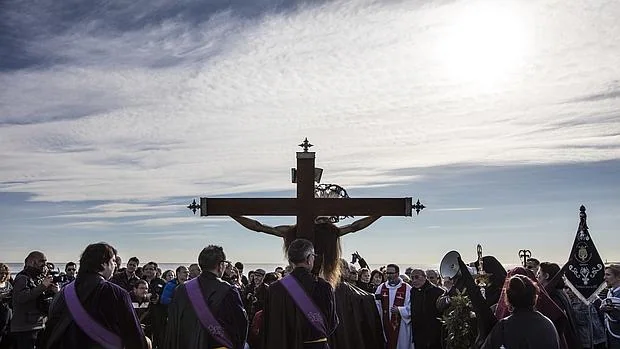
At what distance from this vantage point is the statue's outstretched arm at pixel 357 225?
942 centimetres

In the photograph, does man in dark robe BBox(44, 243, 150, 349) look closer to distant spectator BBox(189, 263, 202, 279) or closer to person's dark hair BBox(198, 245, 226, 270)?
person's dark hair BBox(198, 245, 226, 270)

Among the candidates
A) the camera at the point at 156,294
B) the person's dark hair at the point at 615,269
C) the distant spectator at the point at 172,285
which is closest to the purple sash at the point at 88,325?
the distant spectator at the point at 172,285

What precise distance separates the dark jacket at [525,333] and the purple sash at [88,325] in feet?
11.4

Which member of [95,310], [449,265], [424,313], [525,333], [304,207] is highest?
[304,207]

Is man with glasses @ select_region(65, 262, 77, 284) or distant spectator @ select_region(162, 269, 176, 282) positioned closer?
distant spectator @ select_region(162, 269, 176, 282)

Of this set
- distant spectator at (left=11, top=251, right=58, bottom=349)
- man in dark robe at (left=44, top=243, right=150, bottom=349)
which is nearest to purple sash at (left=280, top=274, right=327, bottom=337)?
man in dark robe at (left=44, top=243, right=150, bottom=349)

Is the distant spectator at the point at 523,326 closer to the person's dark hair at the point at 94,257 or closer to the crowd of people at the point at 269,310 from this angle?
the crowd of people at the point at 269,310

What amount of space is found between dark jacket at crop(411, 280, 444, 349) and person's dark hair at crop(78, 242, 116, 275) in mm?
6463

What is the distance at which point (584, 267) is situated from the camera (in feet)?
44.1

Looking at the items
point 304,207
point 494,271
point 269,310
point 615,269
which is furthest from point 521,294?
point 615,269

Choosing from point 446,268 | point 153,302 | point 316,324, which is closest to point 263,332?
point 316,324

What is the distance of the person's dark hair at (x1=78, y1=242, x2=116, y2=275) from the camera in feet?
21.9

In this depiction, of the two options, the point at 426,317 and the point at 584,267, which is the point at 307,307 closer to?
the point at 426,317

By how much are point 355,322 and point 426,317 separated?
359 centimetres
